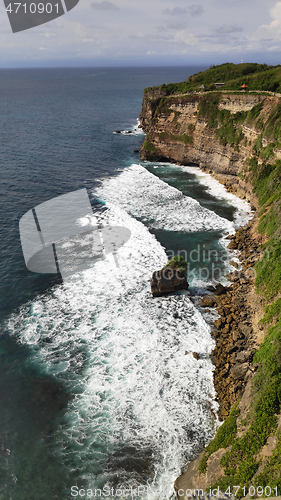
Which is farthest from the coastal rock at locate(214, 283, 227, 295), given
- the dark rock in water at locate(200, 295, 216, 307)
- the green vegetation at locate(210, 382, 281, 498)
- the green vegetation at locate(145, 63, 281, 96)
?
the green vegetation at locate(145, 63, 281, 96)

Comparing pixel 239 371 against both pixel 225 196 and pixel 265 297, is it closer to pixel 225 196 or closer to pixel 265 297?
pixel 265 297

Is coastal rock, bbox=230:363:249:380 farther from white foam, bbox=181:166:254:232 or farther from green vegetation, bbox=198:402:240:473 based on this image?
white foam, bbox=181:166:254:232

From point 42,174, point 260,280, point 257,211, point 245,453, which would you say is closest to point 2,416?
point 245,453

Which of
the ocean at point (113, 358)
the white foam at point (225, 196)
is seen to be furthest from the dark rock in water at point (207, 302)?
the white foam at point (225, 196)

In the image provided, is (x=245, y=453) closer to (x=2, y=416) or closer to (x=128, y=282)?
(x=2, y=416)

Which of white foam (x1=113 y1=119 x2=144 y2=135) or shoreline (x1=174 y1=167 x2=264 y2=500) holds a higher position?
white foam (x1=113 y1=119 x2=144 y2=135)

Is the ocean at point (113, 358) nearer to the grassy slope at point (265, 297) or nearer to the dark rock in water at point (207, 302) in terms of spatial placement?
the dark rock in water at point (207, 302)
